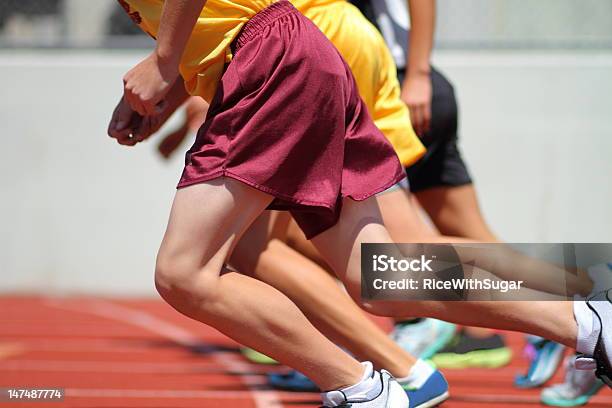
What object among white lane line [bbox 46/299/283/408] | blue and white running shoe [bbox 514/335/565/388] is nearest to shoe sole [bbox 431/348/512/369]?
blue and white running shoe [bbox 514/335/565/388]

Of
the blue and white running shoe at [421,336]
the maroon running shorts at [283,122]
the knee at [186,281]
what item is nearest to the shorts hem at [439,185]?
the blue and white running shoe at [421,336]

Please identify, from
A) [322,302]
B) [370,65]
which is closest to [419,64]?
[370,65]

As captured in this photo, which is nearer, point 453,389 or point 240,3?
point 240,3

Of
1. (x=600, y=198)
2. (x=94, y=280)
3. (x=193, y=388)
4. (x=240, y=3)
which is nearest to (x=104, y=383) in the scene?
(x=193, y=388)

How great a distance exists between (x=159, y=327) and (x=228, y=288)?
3.26 metres

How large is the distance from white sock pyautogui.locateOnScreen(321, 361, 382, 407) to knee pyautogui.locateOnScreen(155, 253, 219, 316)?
43 cm

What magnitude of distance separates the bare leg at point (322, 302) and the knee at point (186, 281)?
1.87ft

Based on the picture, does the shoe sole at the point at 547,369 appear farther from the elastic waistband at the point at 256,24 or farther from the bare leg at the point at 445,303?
the elastic waistband at the point at 256,24

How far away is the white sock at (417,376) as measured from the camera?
122 inches

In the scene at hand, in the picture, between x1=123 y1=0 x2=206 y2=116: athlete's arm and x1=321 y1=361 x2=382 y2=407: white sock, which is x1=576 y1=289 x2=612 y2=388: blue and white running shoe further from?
x1=123 y1=0 x2=206 y2=116: athlete's arm

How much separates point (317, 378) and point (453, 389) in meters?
1.30

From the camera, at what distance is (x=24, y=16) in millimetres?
7332

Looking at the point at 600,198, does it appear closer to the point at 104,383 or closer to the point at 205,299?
the point at 104,383

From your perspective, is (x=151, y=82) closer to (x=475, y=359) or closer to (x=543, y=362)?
(x=543, y=362)
